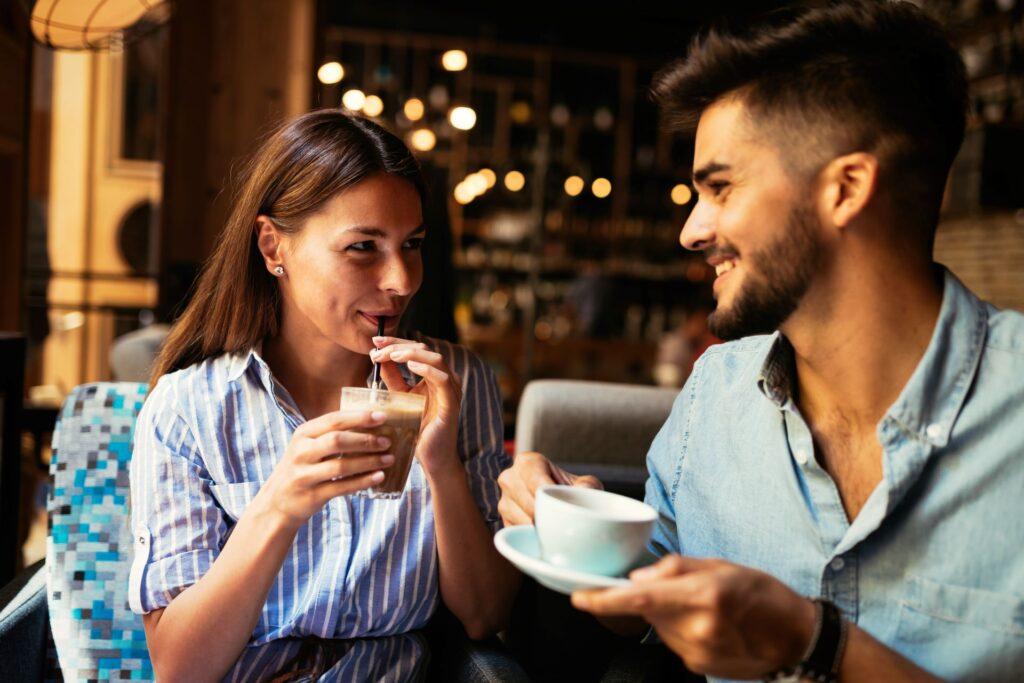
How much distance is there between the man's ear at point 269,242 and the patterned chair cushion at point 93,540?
382 millimetres

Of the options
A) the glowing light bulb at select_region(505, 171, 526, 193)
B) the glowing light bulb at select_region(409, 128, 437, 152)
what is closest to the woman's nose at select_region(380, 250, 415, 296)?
the glowing light bulb at select_region(409, 128, 437, 152)

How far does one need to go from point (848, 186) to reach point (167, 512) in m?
1.18

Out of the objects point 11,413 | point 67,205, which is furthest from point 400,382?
point 67,205

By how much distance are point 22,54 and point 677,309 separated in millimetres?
7723

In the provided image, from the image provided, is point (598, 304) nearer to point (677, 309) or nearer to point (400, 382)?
point (677, 309)

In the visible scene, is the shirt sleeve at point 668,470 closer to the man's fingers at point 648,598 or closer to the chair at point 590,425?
the man's fingers at point 648,598

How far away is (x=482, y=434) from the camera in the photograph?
1.79 meters

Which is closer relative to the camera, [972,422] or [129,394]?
[972,422]

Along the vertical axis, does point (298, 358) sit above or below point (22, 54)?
below

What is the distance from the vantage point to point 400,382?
5.70ft

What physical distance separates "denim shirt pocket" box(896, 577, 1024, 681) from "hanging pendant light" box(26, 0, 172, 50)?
2.69 metres

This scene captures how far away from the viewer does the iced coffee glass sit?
134cm

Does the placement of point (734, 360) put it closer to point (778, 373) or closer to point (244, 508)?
point (778, 373)

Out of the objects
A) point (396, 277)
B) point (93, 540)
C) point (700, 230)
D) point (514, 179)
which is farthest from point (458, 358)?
point (514, 179)
